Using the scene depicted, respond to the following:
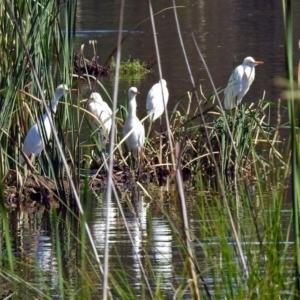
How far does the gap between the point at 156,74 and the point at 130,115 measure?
9919 mm

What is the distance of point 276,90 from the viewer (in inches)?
519

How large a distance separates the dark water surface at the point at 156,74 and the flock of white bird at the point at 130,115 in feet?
1.69

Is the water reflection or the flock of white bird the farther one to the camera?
the flock of white bird

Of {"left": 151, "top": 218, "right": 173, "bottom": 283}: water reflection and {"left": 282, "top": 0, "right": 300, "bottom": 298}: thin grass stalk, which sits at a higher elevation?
{"left": 282, "top": 0, "right": 300, "bottom": 298}: thin grass stalk

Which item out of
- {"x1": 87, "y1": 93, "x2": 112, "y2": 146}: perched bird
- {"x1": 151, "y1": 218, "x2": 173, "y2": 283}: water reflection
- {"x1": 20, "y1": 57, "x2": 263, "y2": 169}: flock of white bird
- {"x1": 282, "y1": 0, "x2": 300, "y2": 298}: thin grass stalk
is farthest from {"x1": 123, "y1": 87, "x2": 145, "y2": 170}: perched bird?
{"x1": 282, "y1": 0, "x2": 300, "y2": 298}: thin grass stalk

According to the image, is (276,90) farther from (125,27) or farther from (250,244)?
(125,27)

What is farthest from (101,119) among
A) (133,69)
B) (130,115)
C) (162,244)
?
(133,69)

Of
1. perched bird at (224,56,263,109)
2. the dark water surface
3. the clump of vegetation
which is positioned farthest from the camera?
the clump of vegetation

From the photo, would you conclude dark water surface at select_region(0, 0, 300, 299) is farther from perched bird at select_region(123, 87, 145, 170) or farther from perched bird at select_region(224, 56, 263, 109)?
perched bird at select_region(224, 56, 263, 109)

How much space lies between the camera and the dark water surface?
446cm

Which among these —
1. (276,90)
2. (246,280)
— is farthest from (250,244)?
(276,90)

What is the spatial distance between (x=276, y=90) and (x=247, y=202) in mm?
10661

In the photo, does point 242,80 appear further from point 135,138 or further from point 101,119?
point 135,138

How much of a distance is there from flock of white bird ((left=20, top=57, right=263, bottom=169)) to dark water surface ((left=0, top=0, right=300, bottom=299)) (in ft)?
1.69
